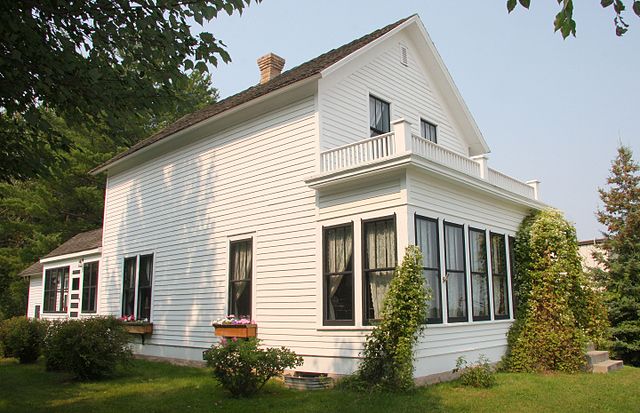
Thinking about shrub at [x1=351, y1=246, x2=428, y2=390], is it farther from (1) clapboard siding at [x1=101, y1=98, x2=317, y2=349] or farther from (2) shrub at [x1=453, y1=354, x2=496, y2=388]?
(1) clapboard siding at [x1=101, y1=98, x2=317, y2=349]

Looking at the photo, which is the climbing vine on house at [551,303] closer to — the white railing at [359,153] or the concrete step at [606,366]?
→ the concrete step at [606,366]

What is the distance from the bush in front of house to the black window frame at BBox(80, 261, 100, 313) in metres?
6.73

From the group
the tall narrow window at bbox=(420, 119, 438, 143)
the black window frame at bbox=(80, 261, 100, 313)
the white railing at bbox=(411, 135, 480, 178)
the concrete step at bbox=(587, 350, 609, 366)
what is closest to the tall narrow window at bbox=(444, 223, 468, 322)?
the white railing at bbox=(411, 135, 480, 178)

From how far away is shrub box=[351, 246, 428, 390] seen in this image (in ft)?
31.6

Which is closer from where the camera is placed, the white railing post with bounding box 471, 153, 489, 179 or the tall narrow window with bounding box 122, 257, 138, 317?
the white railing post with bounding box 471, 153, 489, 179

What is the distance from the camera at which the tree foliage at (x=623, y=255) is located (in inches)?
695

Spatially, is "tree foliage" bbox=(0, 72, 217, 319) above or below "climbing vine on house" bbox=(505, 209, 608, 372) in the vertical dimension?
above

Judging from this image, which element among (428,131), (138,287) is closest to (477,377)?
(428,131)

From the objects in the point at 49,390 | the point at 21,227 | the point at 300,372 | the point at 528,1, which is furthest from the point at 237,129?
the point at 21,227

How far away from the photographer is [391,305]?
387 inches

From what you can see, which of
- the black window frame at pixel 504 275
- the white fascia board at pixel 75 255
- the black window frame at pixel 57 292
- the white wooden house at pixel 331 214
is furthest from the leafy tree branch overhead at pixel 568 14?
the black window frame at pixel 57 292

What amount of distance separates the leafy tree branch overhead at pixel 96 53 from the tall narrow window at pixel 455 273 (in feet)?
21.8

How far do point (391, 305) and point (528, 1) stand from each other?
6.54 metres

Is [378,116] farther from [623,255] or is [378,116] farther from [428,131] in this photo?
[623,255]
